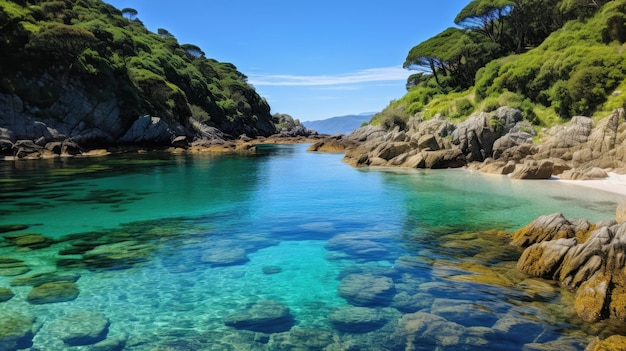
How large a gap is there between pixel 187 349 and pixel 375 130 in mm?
75813

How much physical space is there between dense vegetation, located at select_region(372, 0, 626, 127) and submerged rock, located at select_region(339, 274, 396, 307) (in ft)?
121

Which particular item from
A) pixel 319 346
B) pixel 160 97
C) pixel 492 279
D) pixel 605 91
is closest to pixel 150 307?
pixel 319 346

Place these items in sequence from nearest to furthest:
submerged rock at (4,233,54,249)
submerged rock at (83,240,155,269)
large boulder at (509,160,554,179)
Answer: submerged rock at (83,240,155,269) → submerged rock at (4,233,54,249) → large boulder at (509,160,554,179)

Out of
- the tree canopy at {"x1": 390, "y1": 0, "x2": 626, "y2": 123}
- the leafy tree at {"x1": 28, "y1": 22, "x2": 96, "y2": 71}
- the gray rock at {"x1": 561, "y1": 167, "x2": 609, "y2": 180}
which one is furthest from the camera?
the leafy tree at {"x1": 28, "y1": 22, "x2": 96, "y2": 71}

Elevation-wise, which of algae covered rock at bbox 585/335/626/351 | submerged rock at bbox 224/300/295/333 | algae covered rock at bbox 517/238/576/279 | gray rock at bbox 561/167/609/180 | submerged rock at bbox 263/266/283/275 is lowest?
submerged rock at bbox 224/300/295/333

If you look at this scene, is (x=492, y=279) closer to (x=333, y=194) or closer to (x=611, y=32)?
(x=333, y=194)

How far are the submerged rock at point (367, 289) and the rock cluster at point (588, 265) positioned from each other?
163 inches

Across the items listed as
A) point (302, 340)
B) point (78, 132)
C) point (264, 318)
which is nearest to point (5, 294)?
point (264, 318)

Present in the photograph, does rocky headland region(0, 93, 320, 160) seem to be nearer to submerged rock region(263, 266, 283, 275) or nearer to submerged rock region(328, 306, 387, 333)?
submerged rock region(263, 266, 283, 275)

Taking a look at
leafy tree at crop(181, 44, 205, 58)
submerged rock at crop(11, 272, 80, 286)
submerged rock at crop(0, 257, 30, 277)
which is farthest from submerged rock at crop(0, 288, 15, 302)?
leafy tree at crop(181, 44, 205, 58)

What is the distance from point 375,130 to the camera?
81500mm

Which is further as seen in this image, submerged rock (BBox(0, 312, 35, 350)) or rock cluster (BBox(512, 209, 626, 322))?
rock cluster (BBox(512, 209, 626, 322))

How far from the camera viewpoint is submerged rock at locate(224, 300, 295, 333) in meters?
9.05

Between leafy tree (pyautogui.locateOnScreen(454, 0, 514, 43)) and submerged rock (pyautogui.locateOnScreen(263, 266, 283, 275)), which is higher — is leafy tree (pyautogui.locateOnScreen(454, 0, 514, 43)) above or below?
above
